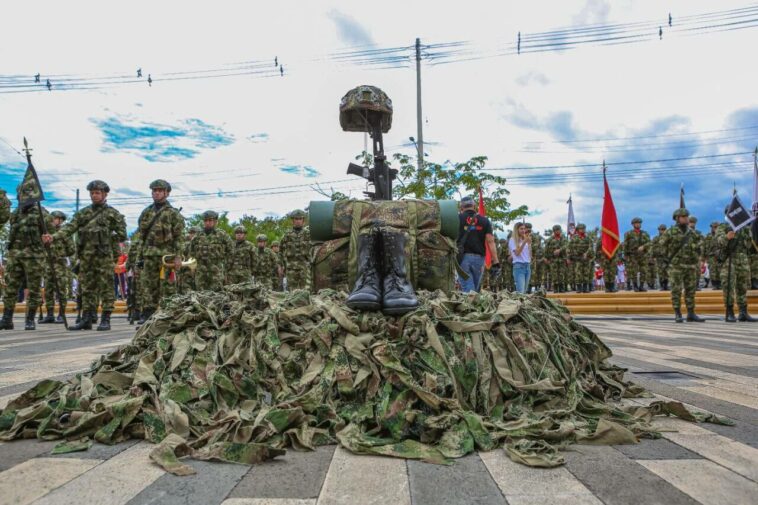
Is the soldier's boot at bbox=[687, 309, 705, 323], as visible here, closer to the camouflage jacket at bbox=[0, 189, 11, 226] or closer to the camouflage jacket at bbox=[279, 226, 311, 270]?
the camouflage jacket at bbox=[279, 226, 311, 270]

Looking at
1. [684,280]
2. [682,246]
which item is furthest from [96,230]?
[684,280]

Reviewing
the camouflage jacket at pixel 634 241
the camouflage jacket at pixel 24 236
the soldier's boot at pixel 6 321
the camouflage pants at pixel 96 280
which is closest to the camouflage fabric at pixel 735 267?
the camouflage jacket at pixel 634 241

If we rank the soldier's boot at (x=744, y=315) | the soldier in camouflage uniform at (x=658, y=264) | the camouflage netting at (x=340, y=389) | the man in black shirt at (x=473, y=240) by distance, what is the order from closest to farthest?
the camouflage netting at (x=340, y=389) < the man in black shirt at (x=473, y=240) < the soldier's boot at (x=744, y=315) < the soldier in camouflage uniform at (x=658, y=264)

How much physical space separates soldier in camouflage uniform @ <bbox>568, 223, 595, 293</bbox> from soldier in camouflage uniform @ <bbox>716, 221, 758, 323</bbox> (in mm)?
7696

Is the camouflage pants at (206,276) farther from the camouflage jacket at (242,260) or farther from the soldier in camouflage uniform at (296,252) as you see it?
the soldier in camouflage uniform at (296,252)

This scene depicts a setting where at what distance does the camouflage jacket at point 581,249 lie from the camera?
18112 mm

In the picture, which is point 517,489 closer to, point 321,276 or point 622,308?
point 321,276

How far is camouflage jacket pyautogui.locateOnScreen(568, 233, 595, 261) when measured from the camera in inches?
713

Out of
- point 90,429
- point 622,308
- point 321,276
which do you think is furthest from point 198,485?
point 622,308

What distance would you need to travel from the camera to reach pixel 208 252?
1084 cm

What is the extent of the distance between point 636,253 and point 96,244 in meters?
17.0

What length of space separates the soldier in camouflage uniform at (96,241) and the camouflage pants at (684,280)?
10185mm

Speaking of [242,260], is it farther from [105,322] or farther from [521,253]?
[521,253]

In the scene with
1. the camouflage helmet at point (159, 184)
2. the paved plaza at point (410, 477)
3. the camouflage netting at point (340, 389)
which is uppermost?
the camouflage helmet at point (159, 184)
